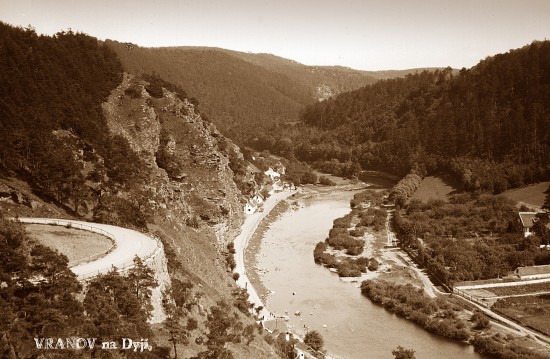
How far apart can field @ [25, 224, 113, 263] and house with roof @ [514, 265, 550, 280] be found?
40.4 metres

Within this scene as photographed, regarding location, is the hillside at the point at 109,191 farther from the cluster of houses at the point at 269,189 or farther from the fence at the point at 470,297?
the fence at the point at 470,297

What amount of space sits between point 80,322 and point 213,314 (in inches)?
438

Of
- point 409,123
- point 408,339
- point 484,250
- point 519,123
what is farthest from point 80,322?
point 409,123

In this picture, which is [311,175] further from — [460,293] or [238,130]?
[460,293]

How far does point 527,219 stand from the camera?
61.2 meters

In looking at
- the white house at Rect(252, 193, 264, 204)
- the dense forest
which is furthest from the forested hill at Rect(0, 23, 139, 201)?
the white house at Rect(252, 193, 264, 204)

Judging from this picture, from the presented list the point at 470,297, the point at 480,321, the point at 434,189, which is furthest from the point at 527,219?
the point at 434,189

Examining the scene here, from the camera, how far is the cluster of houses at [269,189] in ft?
261

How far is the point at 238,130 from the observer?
556 feet

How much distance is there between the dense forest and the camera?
4016 cm

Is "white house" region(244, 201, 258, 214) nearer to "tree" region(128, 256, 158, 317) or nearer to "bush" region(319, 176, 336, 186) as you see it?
"bush" region(319, 176, 336, 186)

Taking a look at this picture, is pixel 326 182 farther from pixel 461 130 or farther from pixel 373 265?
pixel 373 265

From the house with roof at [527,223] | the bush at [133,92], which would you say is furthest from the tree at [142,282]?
the house with roof at [527,223]

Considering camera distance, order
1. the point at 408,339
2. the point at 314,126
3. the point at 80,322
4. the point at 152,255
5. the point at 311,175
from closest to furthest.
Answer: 1. the point at 80,322
2. the point at 152,255
3. the point at 408,339
4. the point at 311,175
5. the point at 314,126
